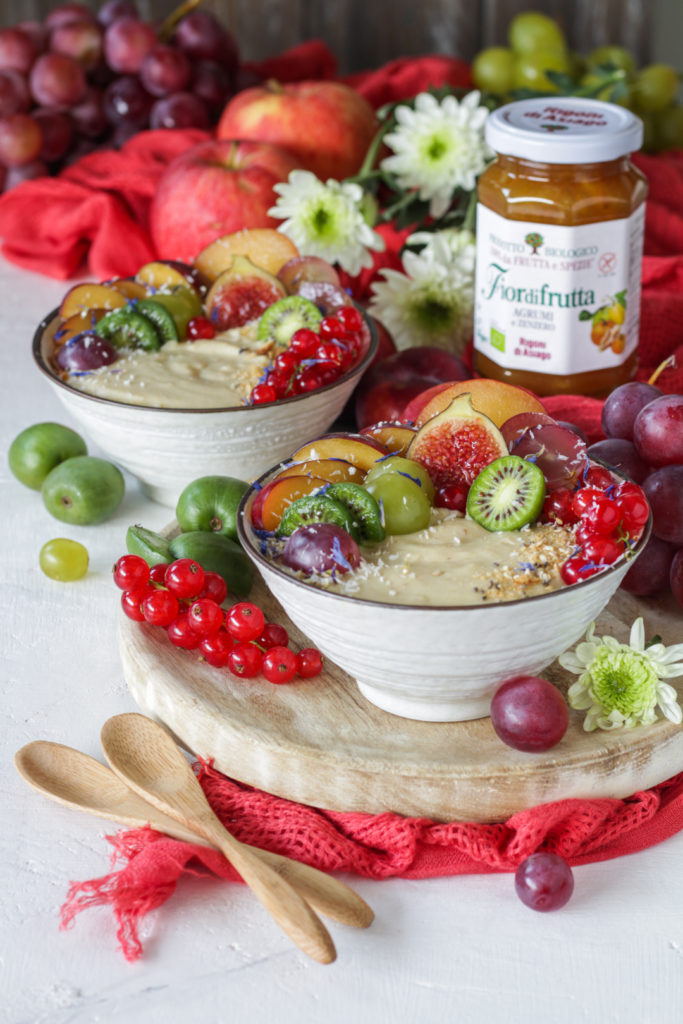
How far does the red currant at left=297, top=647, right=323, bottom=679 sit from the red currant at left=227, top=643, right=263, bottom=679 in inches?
1.5

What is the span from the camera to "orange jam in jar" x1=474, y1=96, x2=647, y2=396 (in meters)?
1.33

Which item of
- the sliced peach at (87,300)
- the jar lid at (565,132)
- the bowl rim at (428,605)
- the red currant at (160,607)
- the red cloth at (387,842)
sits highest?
the jar lid at (565,132)

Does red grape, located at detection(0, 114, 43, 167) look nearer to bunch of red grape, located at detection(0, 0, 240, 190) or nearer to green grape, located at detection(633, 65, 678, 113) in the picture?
bunch of red grape, located at detection(0, 0, 240, 190)

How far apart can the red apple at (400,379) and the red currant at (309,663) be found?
481mm

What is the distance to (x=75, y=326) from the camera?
1436 mm

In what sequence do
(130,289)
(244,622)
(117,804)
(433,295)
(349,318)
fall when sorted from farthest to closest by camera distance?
(433,295), (130,289), (349,318), (244,622), (117,804)

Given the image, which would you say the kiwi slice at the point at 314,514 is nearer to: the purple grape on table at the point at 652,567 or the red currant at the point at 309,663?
the red currant at the point at 309,663

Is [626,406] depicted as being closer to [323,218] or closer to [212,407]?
[212,407]

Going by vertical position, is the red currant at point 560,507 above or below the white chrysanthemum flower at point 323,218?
above

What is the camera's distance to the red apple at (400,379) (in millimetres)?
1445

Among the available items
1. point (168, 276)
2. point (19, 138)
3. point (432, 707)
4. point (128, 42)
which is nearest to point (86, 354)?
point (168, 276)

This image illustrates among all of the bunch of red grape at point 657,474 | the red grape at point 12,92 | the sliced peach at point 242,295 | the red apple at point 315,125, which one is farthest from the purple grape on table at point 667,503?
the red grape at point 12,92

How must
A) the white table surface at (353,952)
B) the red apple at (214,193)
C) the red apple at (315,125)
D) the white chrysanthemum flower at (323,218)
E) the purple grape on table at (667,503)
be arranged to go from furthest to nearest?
the red apple at (315,125) → the red apple at (214,193) → the white chrysanthemum flower at (323,218) → the purple grape on table at (667,503) → the white table surface at (353,952)

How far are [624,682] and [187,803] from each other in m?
0.37
